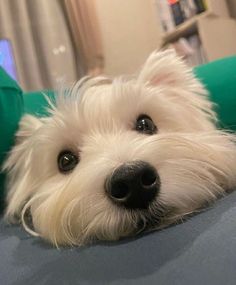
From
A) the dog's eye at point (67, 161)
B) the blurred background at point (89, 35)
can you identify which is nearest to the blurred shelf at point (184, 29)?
the blurred background at point (89, 35)

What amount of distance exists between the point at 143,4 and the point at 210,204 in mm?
2856

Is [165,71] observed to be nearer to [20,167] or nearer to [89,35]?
[20,167]

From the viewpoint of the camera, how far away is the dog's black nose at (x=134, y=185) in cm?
64

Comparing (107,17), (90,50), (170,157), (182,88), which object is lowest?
(170,157)

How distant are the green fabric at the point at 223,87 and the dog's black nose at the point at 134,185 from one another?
0.54 metres

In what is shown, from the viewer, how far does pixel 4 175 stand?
3.33ft

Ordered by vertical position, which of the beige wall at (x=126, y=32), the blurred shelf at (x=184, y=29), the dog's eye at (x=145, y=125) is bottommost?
the dog's eye at (x=145, y=125)

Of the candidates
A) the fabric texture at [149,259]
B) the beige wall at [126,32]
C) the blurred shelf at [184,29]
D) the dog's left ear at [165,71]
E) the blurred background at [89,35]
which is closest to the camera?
the fabric texture at [149,259]

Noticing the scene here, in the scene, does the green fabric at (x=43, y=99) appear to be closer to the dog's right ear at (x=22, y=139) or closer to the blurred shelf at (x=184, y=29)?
the dog's right ear at (x=22, y=139)

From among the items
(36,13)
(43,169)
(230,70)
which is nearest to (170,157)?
(43,169)

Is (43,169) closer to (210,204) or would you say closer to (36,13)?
(210,204)

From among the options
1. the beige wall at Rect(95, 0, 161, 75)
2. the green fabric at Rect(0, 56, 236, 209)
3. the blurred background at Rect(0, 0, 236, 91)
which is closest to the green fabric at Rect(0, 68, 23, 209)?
the green fabric at Rect(0, 56, 236, 209)

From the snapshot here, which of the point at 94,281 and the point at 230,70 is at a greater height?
the point at 230,70

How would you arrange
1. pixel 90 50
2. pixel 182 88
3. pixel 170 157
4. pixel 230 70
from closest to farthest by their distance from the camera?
pixel 170 157 < pixel 182 88 < pixel 230 70 < pixel 90 50
